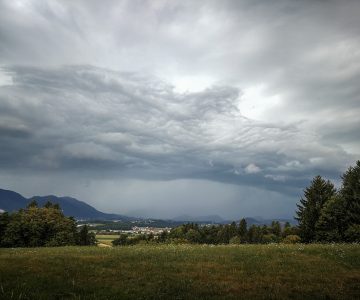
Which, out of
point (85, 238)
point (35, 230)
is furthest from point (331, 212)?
point (85, 238)

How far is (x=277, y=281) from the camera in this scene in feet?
54.7

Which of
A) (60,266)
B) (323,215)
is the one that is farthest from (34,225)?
(60,266)

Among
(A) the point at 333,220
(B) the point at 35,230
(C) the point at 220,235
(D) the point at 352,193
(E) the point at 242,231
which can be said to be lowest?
(C) the point at 220,235

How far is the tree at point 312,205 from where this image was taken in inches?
2729

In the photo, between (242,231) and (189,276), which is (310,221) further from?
(242,231)

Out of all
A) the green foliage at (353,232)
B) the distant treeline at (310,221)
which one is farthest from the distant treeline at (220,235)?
the green foliage at (353,232)

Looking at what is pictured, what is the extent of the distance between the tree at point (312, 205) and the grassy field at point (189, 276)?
4730cm

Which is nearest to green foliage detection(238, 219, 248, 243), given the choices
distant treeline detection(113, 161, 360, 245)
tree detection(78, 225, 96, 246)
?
tree detection(78, 225, 96, 246)

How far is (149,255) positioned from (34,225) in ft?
209

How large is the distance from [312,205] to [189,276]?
192 feet

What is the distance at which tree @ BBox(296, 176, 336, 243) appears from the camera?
69312mm

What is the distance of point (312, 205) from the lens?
7025 cm

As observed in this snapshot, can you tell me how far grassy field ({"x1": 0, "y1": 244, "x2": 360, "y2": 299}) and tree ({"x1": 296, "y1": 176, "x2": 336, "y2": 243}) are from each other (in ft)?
155

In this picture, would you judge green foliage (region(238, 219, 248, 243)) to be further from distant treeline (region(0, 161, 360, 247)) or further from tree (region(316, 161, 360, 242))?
tree (region(316, 161, 360, 242))
